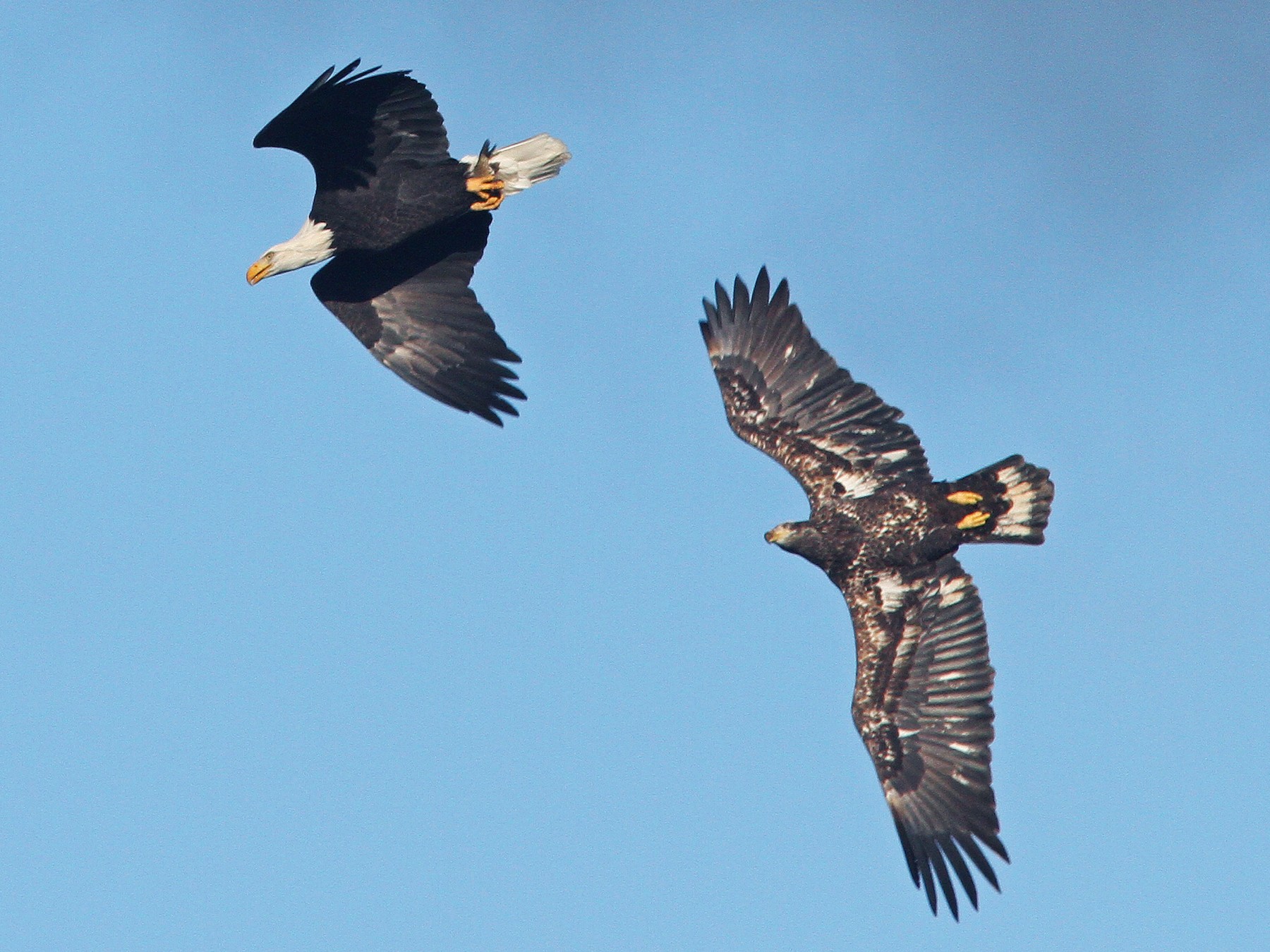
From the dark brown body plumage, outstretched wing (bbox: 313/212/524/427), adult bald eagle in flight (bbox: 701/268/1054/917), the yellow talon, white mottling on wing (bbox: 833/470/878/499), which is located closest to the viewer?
adult bald eagle in flight (bbox: 701/268/1054/917)

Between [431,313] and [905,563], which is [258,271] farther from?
[905,563]

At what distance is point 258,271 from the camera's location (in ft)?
62.0

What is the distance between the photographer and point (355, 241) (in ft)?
60.4

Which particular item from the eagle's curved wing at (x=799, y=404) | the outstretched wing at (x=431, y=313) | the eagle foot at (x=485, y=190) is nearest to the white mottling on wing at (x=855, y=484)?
the eagle's curved wing at (x=799, y=404)

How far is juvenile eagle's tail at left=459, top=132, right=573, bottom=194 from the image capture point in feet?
60.1

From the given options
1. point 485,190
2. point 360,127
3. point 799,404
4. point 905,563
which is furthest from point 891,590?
point 360,127

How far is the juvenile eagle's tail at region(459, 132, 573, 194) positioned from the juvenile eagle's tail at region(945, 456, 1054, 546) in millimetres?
4416

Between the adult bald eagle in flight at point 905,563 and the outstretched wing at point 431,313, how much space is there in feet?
8.15

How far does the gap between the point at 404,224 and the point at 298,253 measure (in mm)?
1041

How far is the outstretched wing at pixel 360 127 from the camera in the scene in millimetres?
17578

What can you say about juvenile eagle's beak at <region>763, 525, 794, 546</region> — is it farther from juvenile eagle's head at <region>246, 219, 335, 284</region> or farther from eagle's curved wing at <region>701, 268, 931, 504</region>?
juvenile eagle's head at <region>246, 219, 335, 284</region>

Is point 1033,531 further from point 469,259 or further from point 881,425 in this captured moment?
point 469,259

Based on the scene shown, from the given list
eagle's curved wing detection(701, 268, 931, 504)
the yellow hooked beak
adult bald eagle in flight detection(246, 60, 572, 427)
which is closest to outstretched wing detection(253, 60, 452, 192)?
adult bald eagle in flight detection(246, 60, 572, 427)

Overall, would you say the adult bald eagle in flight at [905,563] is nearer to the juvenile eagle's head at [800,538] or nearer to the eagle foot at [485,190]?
the juvenile eagle's head at [800,538]
